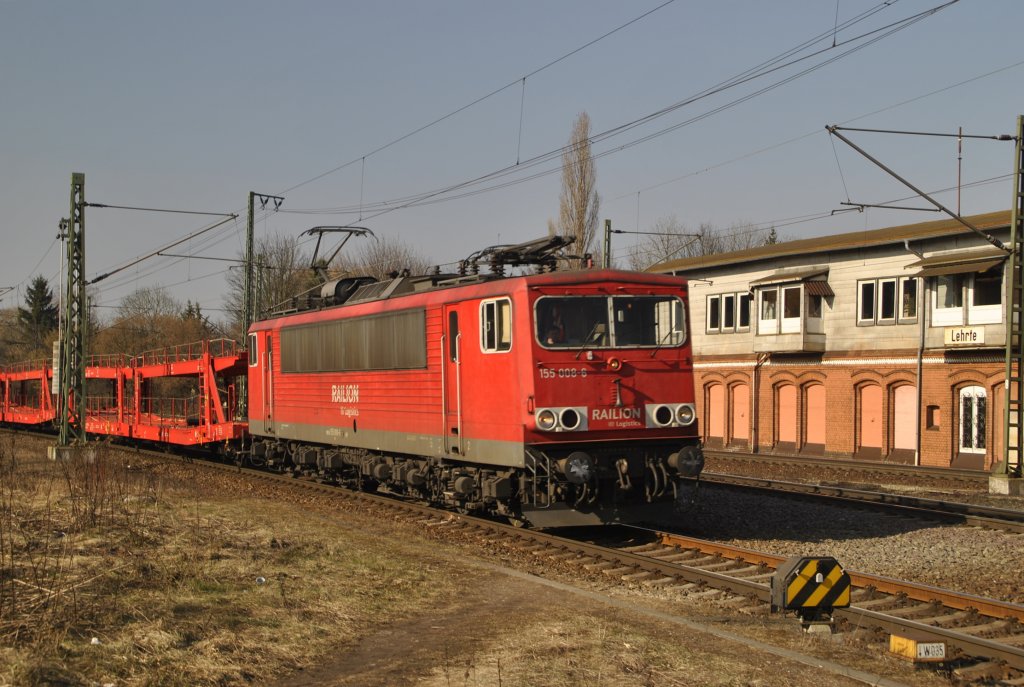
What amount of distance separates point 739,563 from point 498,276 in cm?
568

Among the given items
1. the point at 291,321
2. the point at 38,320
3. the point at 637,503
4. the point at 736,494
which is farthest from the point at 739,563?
the point at 38,320

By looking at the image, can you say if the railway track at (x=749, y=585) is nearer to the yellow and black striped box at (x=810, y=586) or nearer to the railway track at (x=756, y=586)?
the railway track at (x=756, y=586)

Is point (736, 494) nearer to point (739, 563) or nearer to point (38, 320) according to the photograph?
point (739, 563)

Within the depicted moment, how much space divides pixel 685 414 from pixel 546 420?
7.20 feet

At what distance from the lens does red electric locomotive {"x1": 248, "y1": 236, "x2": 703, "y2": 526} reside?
42.4 feet

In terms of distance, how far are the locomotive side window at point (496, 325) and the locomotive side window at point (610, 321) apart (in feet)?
1.66

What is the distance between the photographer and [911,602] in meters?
9.84

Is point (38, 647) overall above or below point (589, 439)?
below

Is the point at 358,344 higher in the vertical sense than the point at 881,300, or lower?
lower

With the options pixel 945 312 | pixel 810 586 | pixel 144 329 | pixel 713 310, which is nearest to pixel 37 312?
pixel 144 329

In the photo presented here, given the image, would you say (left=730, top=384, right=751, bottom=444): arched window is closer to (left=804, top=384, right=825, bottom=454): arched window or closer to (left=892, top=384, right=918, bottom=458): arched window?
(left=804, top=384, right=825, bottom=454): arched window

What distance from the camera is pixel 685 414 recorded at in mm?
13719

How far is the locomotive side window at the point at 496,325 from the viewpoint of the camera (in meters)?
13.3

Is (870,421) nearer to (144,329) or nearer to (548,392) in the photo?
(548,392)
